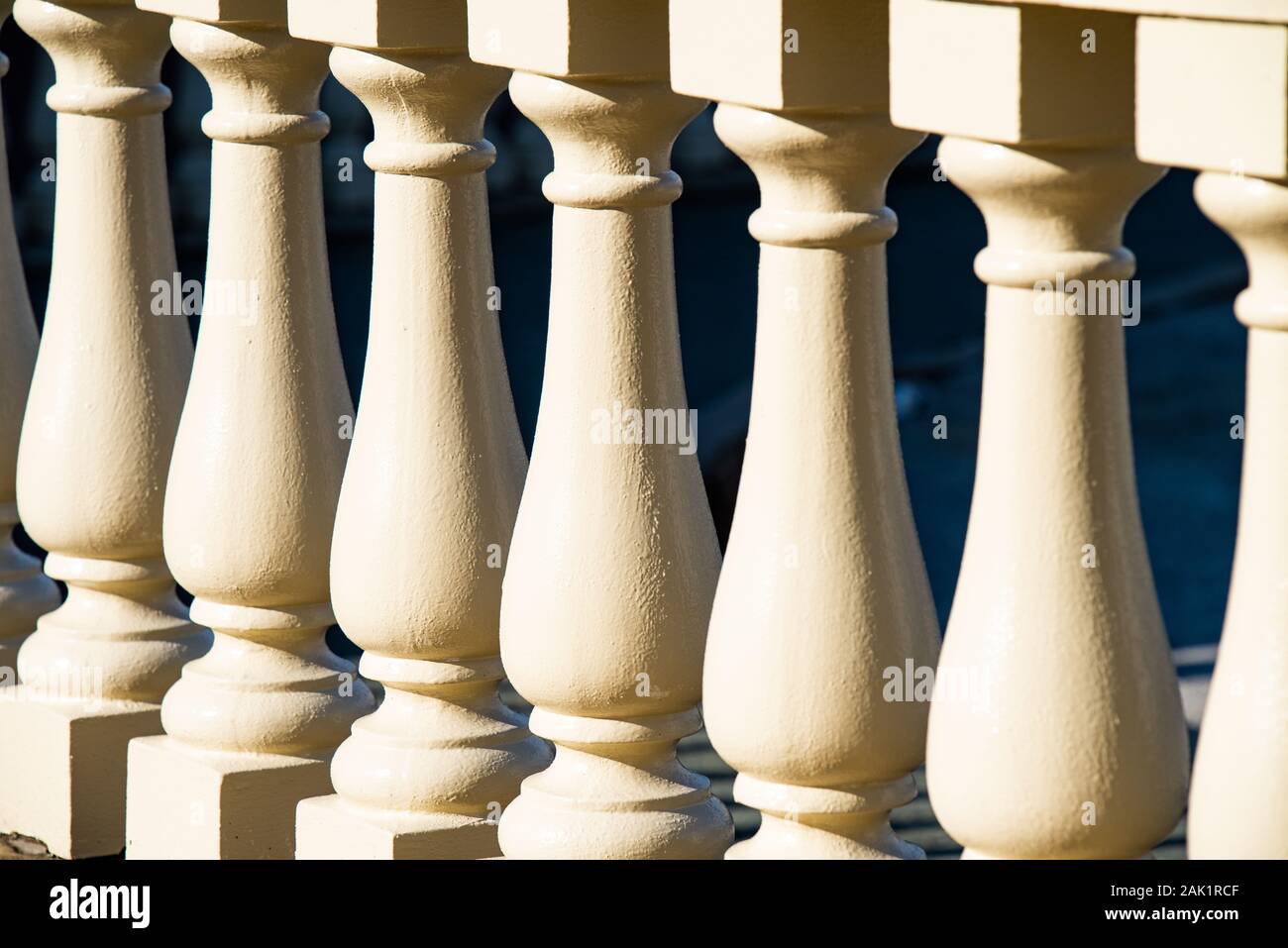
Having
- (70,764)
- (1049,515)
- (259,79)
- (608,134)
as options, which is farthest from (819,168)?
(70,764)

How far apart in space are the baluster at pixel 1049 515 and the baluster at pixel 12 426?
160 cm

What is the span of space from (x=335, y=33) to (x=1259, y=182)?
103cm

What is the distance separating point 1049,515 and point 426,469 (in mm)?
773

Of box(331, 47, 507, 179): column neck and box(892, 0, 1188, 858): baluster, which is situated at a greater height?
box(331, 47, 507, 179): column neck

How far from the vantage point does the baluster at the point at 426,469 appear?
2.13 meters

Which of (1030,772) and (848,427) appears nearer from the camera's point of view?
(1030,772)

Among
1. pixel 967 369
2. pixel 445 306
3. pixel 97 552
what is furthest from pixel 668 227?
pixel 967 369

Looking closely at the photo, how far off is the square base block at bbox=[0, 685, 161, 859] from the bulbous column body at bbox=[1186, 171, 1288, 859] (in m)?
1.56

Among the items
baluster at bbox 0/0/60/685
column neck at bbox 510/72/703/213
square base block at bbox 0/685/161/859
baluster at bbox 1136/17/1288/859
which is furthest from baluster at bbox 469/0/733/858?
baluster at bbox 0/0/60/685

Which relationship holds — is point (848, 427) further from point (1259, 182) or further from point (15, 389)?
point (15, 389)

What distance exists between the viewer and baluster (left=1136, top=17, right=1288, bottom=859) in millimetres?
1371

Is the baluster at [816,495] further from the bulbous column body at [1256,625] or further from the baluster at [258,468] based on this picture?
the baluster at [258,468]

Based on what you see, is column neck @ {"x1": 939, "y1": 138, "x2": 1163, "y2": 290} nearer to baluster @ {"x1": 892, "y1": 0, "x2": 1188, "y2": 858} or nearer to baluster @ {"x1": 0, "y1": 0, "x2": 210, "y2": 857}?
baluster @ {"x1": 892, "y1": 0, "x2": 1188, "y2": 858}

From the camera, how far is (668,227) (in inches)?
80.0
